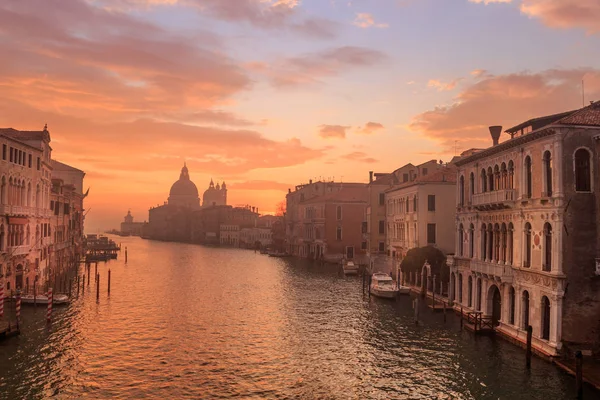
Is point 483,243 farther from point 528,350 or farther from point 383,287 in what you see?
point 383,287

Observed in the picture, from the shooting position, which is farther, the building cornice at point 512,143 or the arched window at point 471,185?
the arched window at point 471,185

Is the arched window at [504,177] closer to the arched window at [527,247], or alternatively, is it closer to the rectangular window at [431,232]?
the arched window at [527,247]

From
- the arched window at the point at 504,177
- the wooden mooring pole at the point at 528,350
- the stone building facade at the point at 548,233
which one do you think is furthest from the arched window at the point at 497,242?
the wooden mooring pole at the point at 528,350

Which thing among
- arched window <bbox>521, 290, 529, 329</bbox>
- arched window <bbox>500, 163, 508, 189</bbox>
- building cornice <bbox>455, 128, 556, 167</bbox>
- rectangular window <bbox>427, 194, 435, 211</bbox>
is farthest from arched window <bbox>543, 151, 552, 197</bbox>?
rectangular window <bbox>427, 194, 435, 211</bbox>

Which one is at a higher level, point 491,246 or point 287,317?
point 491,246

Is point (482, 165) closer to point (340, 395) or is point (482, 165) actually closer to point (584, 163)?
point (584, 163)

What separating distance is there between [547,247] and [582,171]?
382cm

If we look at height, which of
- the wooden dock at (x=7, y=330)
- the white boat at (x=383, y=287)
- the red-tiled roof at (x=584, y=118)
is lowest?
the wooden dock at (x=7, y=330)

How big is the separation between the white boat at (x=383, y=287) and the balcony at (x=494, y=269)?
1185 cm

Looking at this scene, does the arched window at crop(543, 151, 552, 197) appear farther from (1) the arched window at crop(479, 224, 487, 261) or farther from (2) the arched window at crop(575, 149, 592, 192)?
(1) the arched window at crop(479, 224, 487, 261)

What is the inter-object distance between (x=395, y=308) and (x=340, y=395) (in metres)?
19.8

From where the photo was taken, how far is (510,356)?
978 inches

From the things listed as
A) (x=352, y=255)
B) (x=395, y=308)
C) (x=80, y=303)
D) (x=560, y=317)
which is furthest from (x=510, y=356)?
(x=352, y=255)

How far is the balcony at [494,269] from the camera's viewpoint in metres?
27.8
